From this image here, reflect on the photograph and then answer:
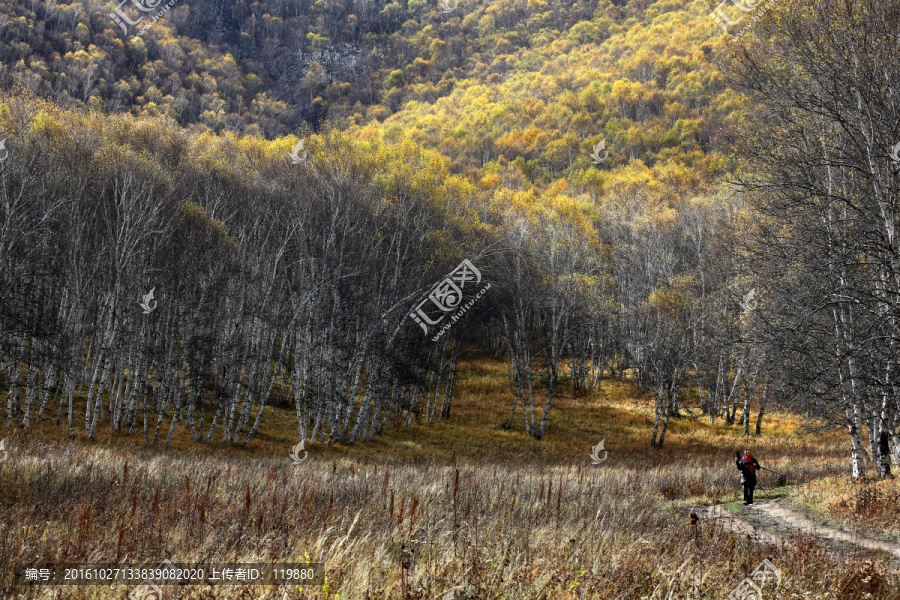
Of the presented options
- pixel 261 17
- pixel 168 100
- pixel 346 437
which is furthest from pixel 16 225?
pixel 261 17

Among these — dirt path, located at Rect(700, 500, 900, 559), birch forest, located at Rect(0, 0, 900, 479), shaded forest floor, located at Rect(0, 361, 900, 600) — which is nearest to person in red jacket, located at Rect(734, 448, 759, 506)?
dirt path, located at Rect(700, 500, 900, 559)

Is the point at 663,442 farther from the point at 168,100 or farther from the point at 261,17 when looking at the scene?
the point at 261,17

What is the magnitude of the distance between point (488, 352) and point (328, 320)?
24105 millimetres

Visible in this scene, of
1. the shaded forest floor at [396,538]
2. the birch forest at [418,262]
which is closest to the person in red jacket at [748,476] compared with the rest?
the birch forest at [418,262]

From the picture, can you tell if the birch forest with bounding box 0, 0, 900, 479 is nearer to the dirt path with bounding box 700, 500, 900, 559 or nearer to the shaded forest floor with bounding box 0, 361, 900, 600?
the dirt path with bounding box 700, 500, 900, 559

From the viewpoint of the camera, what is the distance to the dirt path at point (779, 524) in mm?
7823

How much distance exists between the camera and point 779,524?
9.76 metres

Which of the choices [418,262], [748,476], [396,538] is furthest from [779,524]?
[418,262]

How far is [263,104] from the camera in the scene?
112062 millimetres

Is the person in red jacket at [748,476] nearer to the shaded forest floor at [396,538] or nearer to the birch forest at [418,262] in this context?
Answer: the birch forest at [418,262]

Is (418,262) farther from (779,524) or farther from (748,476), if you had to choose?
(779,524)

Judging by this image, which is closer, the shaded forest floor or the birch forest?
the shaded forest floor

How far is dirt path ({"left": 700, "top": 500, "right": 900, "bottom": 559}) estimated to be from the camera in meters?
7.82

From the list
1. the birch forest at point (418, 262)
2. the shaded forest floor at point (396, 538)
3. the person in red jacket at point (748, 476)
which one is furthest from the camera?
the person in red jacket at point (748, 476)
